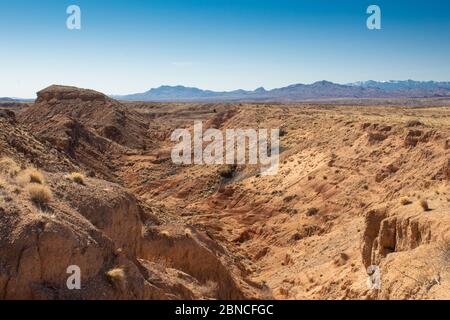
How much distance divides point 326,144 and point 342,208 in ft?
34.1

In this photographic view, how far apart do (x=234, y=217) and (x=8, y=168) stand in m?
19.7

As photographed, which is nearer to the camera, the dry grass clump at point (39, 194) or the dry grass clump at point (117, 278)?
the dry grass clump at point (117, 278)

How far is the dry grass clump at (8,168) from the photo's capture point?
10520mm

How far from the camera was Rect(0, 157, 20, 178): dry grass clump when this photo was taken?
10.5 m

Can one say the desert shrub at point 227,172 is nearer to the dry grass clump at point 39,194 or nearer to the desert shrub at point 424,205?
the desert shrub at point 424,205

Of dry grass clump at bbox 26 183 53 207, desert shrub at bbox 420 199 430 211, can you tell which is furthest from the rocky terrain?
desert shrub at bbox 420 199 430 211

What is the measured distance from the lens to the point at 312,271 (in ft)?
62.0

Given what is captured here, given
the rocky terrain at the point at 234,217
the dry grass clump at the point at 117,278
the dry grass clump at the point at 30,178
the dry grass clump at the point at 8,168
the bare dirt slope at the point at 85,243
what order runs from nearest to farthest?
the bare dirt slope at the point at 85,243 < the rocky terrain at the point at 234,217 < the dry grass clump at the point at 117,278 < the dry grass clump at the point at 30,178 < the dry grass clump at the point at 8,168

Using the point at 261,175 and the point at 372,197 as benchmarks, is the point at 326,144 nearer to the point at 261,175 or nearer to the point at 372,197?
the point at 261,175

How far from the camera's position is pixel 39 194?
9.28 meters

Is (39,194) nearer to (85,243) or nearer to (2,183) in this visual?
(2,183)

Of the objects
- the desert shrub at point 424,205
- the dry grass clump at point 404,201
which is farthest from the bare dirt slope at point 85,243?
the desert shrub at point 424,205

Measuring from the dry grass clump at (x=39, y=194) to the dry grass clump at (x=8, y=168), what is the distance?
1.09 m
